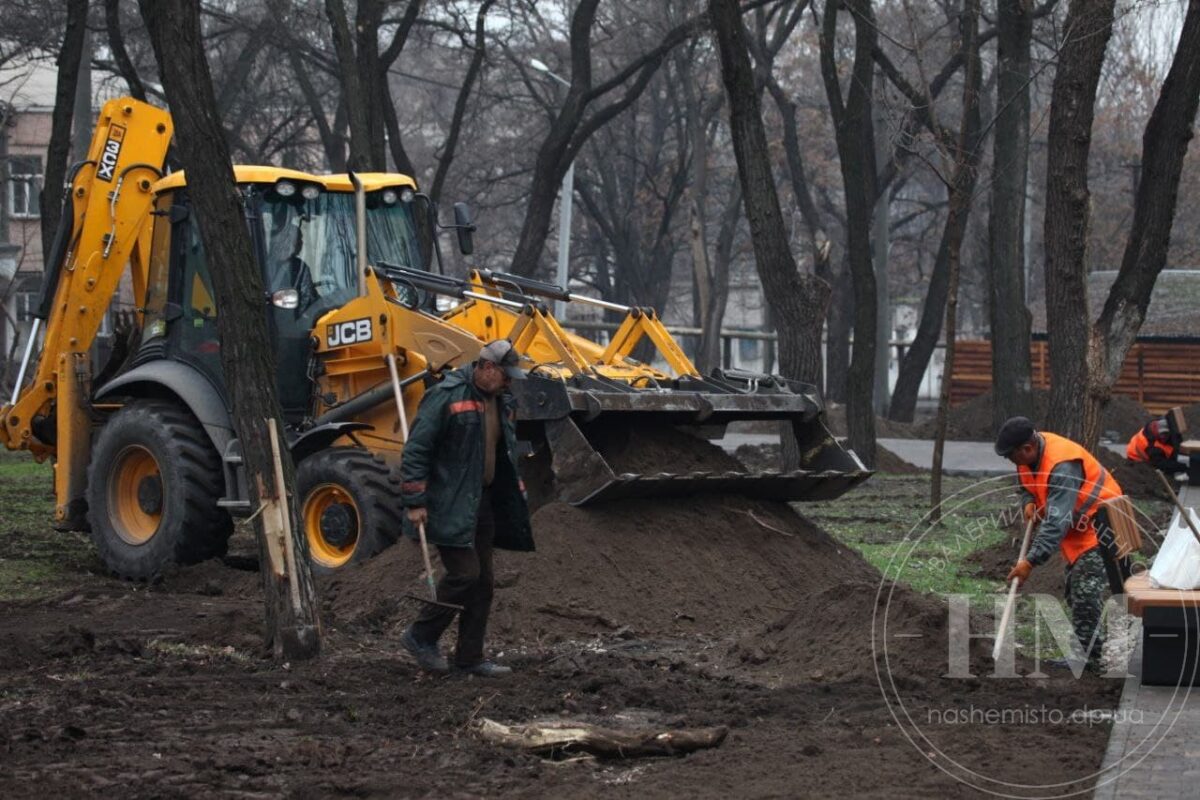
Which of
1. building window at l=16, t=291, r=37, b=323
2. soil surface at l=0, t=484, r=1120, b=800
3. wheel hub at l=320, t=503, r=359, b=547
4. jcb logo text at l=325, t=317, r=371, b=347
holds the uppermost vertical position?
building window at l=16, t=291, r=37, b=323

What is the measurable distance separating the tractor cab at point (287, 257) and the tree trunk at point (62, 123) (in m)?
6.67

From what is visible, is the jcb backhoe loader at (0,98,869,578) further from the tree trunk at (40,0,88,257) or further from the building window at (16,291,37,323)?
the building window at (16,291,37,323)

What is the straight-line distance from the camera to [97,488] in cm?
1375

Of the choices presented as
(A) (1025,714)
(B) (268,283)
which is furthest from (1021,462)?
(B) (268,283)

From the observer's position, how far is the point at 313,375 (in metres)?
13.1

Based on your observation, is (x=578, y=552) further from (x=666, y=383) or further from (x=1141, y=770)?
(x=1141, y=770)

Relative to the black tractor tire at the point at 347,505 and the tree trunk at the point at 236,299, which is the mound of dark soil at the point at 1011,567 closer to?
the black tractor tire at the point at 347,505

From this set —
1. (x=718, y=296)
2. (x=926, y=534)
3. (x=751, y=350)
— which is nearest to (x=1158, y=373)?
(x=718, y=296)

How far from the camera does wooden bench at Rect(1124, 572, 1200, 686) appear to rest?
833cm

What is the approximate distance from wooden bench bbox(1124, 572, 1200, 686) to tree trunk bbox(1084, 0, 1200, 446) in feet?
22.6

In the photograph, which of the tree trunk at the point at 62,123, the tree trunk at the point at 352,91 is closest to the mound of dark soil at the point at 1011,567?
the tree trunk at the point at 352,91

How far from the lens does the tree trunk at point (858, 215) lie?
70.5 feet

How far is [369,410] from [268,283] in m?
1.32

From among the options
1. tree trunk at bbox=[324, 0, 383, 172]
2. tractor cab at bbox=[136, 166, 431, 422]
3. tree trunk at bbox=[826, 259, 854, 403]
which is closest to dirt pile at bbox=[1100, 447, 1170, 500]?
tree trunk at bbox=[324, 0, 383, 172]
